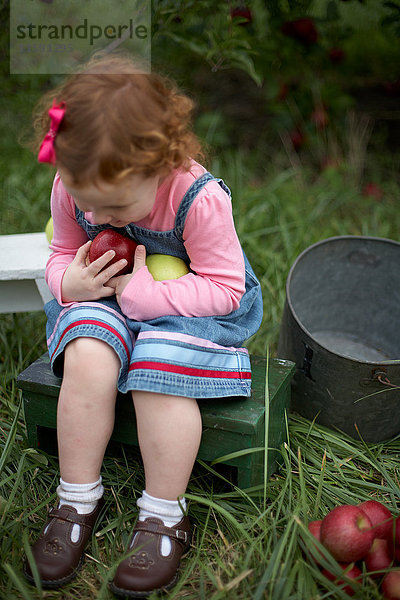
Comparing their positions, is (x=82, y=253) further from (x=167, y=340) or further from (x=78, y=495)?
(x=78, y=495)

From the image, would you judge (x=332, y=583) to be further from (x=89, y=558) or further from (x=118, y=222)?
(x=118, y=222)

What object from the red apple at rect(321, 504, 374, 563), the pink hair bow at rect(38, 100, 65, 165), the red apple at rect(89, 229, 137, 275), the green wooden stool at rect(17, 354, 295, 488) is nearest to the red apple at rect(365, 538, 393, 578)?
the red apple at rect(321, 504, 374, 563)

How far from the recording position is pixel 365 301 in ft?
8.42

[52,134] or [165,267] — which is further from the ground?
[52,134]

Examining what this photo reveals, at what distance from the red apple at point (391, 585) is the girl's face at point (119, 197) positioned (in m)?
1.09

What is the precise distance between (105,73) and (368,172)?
108 inches

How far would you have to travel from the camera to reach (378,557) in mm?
1454

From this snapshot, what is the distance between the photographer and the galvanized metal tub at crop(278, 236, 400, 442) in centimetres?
192

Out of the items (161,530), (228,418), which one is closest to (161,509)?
(161,530)

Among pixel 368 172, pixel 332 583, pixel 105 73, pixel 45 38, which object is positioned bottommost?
pixel 368 172

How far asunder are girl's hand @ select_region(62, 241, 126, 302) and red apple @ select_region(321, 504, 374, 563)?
0.86 m

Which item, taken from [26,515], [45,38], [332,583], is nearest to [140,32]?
[45,38]

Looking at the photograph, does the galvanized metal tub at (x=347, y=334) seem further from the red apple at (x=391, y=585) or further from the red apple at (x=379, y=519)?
the red apple at (x=391, y=585)

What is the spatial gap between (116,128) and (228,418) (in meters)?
0.82
